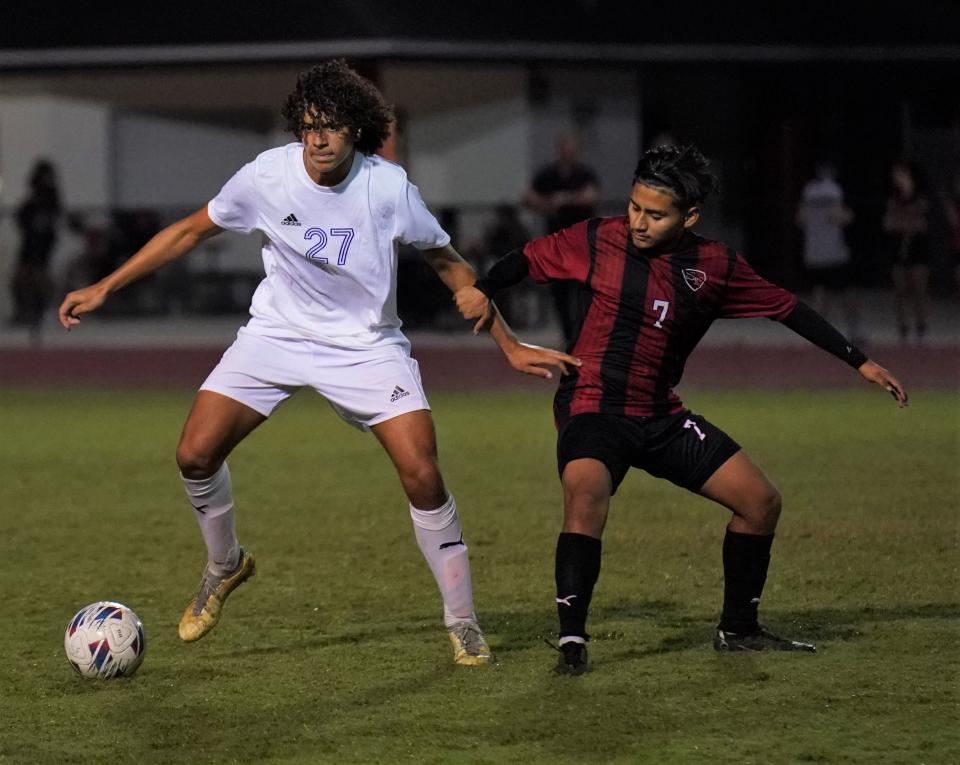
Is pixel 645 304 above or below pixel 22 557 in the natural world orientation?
above

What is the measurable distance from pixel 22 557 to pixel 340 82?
3303mm

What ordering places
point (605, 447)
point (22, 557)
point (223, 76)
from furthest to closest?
point (223, 76) → point (22, 557) → point (605, 447)

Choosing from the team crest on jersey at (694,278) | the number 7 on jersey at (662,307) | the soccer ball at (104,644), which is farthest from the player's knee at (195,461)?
the team crest on jersey at (694,278)

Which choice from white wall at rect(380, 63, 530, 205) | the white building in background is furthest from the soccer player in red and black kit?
white wall at rect(380, 63, 530, 205)

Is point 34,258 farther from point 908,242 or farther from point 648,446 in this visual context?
point 648,446

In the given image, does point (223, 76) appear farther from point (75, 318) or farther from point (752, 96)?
point (75, 318)

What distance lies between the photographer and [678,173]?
552 cm

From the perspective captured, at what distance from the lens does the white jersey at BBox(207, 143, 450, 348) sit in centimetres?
571

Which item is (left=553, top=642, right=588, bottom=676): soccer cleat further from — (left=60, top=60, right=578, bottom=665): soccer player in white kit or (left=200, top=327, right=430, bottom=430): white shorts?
(left=200, top=327, right=430, bottom=430): white shorts

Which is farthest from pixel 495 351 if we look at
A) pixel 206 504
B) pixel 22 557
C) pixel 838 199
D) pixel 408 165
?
pixel 206 504

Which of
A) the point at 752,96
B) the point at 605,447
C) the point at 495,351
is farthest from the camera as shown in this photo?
the point at 752,96

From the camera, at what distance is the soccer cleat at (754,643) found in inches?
231

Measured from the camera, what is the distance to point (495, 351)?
17.0 meters

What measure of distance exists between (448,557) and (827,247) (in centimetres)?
1229
